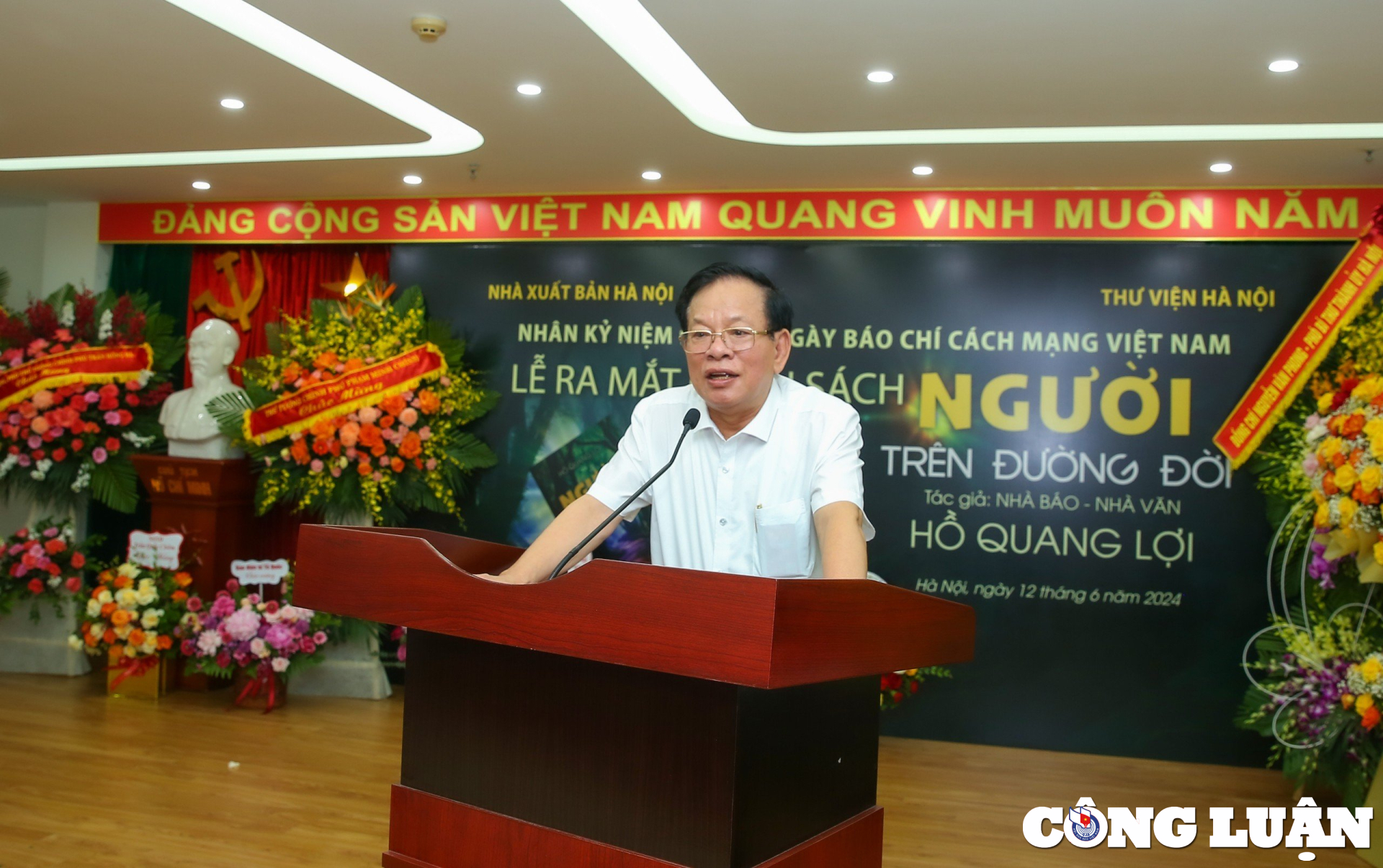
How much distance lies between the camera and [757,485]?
6.30ft

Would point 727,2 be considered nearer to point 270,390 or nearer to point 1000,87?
point 1000,87

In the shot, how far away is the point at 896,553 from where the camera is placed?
17.6ft

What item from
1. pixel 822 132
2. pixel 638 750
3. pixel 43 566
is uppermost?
pixel 822 132

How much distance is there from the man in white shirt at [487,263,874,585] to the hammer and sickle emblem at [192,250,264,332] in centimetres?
480

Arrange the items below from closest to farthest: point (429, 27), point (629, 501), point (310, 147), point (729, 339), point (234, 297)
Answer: point (629, 501) → point (729, 339) → point (429, 27) → point (310, 147) → point (234, 297)

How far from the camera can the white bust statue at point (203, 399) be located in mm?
5625

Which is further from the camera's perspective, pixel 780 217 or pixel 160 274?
pixel 160 274

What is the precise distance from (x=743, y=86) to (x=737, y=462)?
2.46 m

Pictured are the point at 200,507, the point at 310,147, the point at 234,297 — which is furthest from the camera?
the point at 234,297

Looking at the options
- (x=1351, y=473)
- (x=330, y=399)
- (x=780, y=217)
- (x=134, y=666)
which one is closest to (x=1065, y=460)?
(x=1351, y=473)

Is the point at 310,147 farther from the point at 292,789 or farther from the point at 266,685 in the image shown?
the point at 292,789

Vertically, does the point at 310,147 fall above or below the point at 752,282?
above

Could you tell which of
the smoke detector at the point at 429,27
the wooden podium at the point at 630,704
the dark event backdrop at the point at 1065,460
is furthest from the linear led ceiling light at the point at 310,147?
the wooden podium at the point at 630,704

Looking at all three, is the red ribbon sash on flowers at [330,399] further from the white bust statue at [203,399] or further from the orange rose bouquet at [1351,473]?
the orange rose bouquet at [1351,473]
